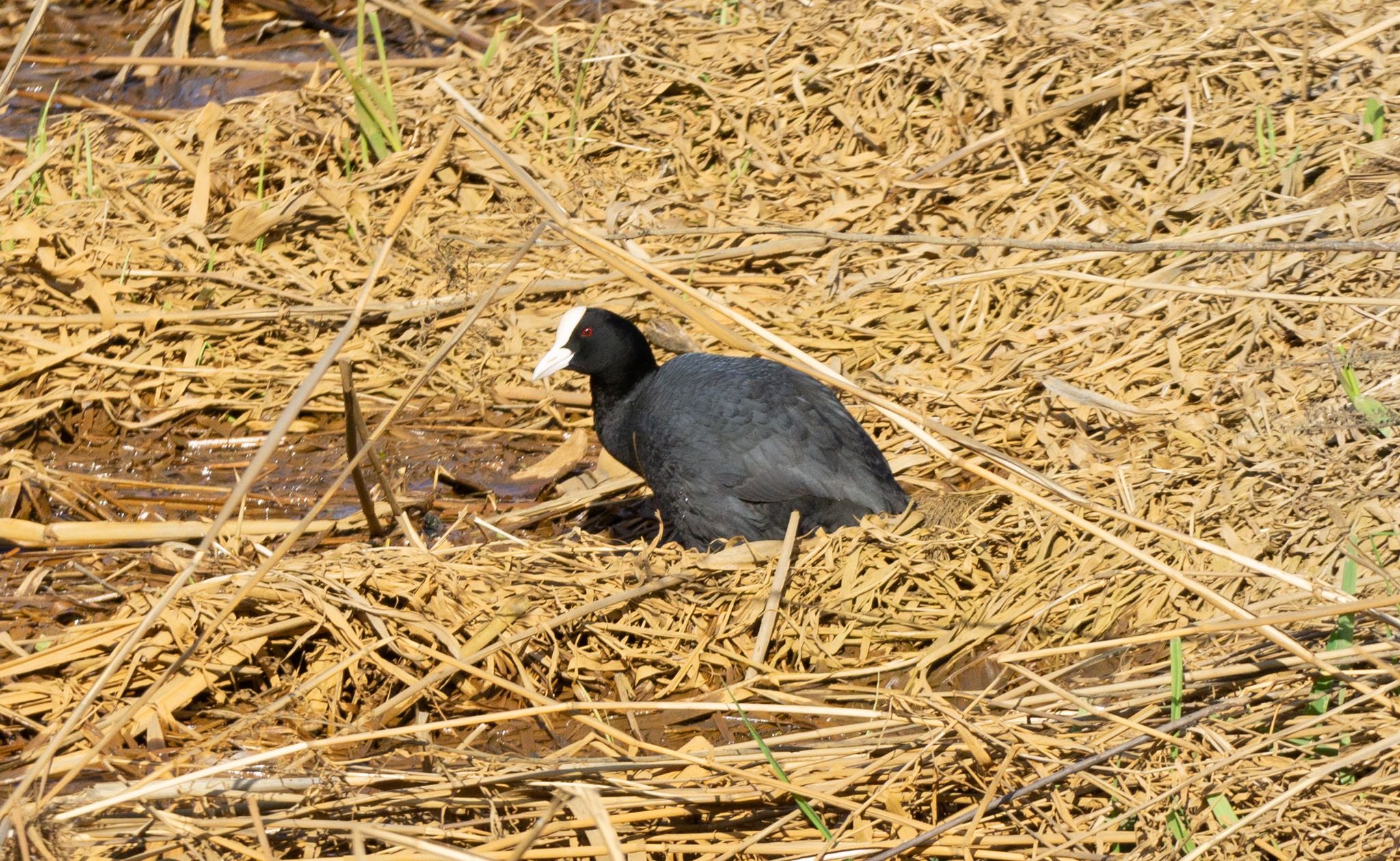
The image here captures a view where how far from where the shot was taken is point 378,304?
4.92m

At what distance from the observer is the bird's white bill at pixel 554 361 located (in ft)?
13.6

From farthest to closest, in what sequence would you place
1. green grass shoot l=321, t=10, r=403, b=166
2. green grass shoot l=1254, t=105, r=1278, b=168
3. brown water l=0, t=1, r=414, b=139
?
brown water l=0, t=1, r=414, b=139 → green grass shoot l=321, t=10, r=403, b=166 → green grass shoot l=1254, t=105, r=1278, b=168

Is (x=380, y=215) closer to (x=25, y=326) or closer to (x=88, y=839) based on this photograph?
(x=25, y=326)

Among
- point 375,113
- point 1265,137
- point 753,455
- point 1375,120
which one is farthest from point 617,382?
point 1375,120

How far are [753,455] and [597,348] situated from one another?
637mm

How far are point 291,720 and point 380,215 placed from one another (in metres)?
2.81

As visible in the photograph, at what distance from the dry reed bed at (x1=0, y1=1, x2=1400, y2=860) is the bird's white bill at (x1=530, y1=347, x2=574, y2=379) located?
0.36 metres

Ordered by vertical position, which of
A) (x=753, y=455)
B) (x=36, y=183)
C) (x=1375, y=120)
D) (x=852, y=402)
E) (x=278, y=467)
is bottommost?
(x=852, y=402)

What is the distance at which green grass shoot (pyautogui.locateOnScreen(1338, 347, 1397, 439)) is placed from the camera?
340 centimetres

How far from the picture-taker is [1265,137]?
5.03m

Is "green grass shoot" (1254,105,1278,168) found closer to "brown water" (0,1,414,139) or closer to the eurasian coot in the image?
the eurasian coot

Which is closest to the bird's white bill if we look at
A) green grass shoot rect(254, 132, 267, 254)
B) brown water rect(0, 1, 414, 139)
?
green grass shoot rect(254, 132, 267, 254)

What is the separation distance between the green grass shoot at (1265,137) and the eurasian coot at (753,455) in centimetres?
203

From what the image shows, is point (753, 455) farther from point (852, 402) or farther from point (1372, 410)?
point (1372, 410)
